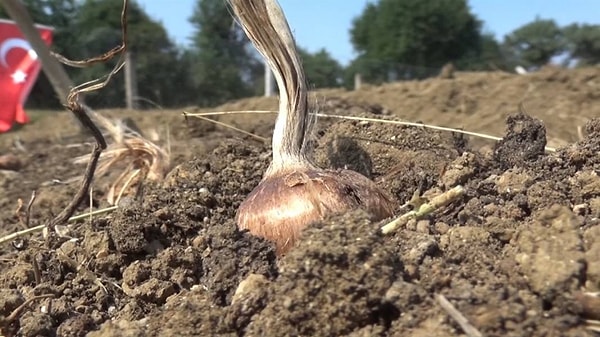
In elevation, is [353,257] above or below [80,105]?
below

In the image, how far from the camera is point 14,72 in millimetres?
6645

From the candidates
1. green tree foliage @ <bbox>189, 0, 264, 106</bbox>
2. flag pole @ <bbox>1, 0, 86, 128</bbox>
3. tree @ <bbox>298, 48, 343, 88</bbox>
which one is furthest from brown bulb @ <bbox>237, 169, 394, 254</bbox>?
tree @ <bbox>298, 48, 343, 88</bbox>

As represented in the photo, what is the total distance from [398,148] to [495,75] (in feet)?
20.7

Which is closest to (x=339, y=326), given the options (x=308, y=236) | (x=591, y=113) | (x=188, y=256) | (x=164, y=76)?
(x=308, y=236)

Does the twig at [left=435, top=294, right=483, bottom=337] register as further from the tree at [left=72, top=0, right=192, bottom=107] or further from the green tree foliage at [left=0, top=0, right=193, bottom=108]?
the tree at [left=72, top=0, right=192, bottom=107]

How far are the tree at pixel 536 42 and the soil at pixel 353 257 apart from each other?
107 ft

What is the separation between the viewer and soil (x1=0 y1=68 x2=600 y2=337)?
1009 mm

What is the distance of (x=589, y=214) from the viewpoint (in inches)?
51.5

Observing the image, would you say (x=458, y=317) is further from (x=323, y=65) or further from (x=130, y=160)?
(x=323, y=65)

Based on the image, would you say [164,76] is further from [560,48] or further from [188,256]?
[560,48]

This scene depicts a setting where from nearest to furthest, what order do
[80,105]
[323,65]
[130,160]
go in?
1. [80,105]
2. [130,160]
3. [323,65]

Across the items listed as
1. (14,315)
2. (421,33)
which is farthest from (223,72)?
(14,315)

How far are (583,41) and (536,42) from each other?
2284mm

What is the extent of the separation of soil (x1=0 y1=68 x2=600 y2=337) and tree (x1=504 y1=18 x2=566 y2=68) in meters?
32.7
